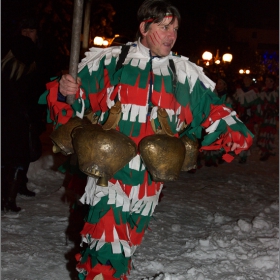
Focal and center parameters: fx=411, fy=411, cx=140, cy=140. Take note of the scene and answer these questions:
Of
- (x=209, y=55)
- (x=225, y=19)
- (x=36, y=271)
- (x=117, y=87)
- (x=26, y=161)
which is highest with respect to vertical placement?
(x=225, y=19)

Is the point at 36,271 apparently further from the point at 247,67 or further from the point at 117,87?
the point at 247,67

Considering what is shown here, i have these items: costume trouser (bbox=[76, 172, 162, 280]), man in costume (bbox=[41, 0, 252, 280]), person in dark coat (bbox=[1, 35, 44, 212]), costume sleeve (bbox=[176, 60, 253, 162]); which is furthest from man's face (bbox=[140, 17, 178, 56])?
person in dark coat (bbox=[1, 35, 44, 212])

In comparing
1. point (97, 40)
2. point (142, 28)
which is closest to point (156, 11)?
point (142, 28)

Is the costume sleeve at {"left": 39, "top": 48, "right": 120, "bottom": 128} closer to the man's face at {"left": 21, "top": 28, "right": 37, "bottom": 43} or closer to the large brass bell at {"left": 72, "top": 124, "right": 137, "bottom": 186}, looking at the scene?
the large brass bell at {"left": 72, "top": 124, "right": 137, "bottom": 186}

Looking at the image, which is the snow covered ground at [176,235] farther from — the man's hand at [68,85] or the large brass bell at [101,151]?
the man's hand at [68,85]

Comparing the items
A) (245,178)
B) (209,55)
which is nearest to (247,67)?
(209,55)

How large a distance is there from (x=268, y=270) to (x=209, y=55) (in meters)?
13.7

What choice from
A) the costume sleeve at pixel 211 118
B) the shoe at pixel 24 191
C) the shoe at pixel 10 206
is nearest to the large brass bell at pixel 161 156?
the costume sleeve at pixel 211 118

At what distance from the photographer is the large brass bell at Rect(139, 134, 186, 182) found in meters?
2.34

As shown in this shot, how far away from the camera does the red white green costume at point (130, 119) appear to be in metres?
2.51

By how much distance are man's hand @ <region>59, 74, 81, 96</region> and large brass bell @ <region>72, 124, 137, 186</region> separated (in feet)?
0.83

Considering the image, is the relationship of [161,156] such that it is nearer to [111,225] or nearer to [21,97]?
[111,225]

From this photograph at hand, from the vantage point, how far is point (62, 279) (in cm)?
306

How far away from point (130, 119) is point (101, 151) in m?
0.37
